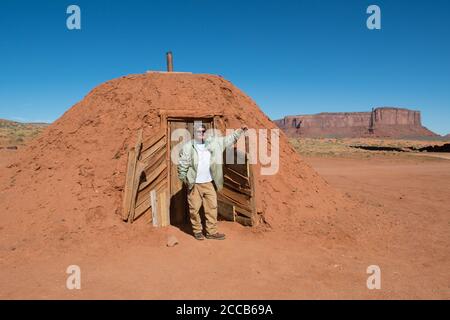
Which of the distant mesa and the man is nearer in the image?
the man

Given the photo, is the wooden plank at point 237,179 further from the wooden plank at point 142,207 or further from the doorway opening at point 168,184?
the wooden plank at point 142,207

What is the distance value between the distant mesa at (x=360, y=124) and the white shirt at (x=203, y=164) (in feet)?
347

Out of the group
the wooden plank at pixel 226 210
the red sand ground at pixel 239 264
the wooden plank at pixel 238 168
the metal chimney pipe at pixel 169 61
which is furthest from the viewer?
the metal chimney pipe at pixel 169 61

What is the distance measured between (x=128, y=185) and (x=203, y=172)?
1.14 metres

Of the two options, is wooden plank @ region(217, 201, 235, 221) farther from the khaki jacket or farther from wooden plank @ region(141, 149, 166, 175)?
wooden plank @ region(141, 149, 166, 175)

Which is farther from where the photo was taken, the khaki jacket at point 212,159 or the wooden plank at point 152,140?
the wooden plank at point 152,140

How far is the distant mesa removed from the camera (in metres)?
112

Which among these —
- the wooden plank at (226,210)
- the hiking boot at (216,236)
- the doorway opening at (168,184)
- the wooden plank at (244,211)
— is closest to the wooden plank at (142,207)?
the doorway opening at (168,184)

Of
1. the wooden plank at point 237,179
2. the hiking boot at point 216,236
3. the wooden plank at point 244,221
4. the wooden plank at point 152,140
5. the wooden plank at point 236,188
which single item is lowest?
the hiking boot at point 216,236

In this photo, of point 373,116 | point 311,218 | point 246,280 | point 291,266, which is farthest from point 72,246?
point 373,116

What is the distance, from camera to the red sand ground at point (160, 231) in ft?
13.2

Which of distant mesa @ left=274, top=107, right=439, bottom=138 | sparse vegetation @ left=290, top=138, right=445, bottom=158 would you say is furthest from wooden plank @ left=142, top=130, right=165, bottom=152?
distant mesa @ left=274, top=107, right=439, bottom=138

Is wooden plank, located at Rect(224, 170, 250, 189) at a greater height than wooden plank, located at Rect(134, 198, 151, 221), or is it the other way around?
Result: wooden plank, located at Rect(224, 170, 250, 189)
